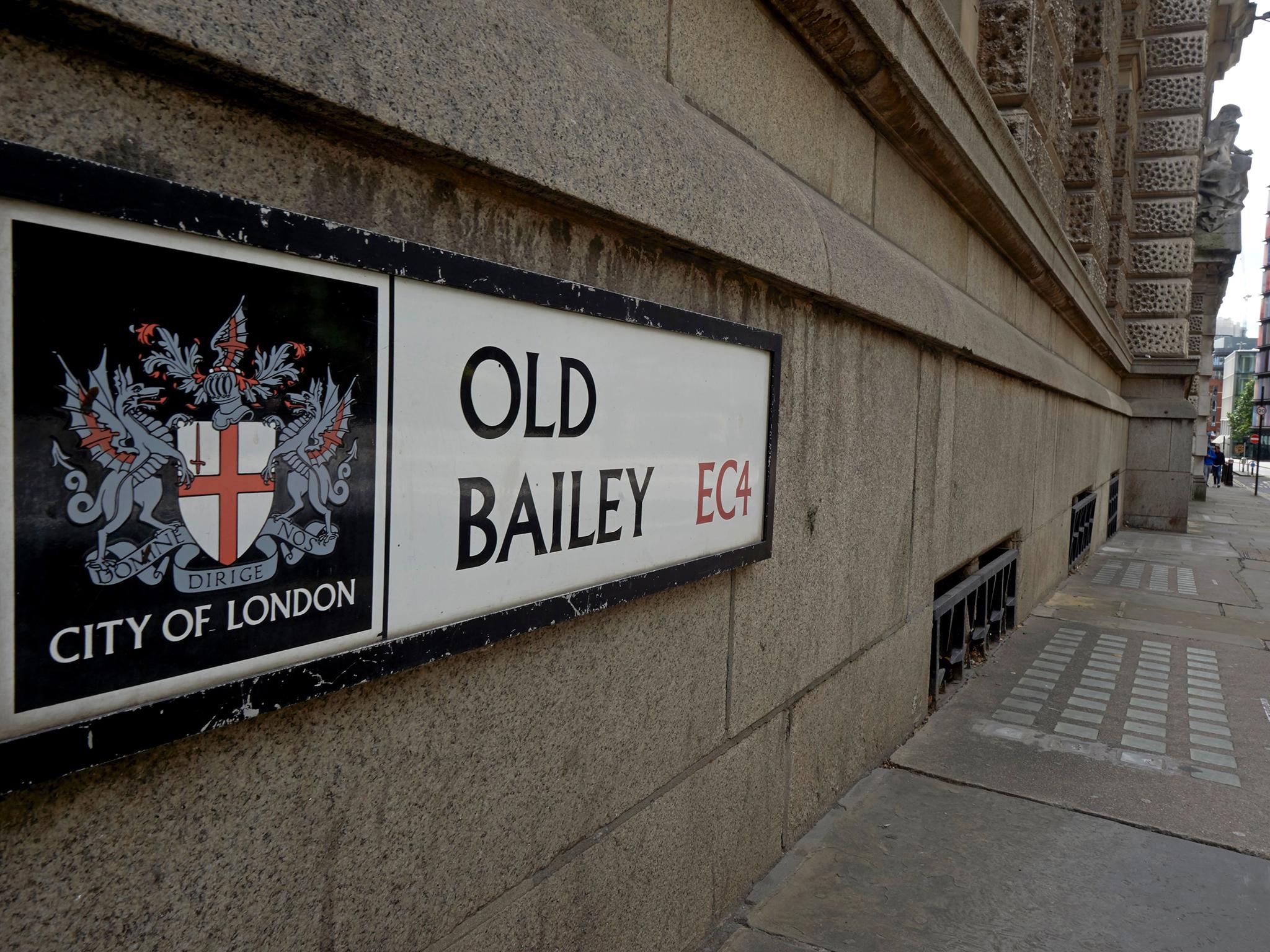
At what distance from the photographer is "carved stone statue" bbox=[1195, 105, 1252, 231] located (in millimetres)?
18625

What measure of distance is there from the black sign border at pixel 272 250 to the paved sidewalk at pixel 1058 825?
1536 millimetres

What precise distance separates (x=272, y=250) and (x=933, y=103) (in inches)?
120

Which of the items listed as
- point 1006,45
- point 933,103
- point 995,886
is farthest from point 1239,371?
point 995,886

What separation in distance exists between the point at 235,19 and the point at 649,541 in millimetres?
1180

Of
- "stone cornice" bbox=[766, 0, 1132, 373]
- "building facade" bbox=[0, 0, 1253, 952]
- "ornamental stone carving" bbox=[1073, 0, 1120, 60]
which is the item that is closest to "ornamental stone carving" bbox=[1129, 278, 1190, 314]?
"ornamental stone carving" bbox=[1073, 0, 1120, 60]

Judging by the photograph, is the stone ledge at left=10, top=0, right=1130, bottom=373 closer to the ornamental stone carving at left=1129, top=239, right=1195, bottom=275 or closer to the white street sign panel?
the white street sign panel

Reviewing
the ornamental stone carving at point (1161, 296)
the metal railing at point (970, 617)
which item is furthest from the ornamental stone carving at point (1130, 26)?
the metal railing at point (970, 617)

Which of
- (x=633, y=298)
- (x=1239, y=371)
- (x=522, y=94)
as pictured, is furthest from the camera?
(x=1239, y=371)

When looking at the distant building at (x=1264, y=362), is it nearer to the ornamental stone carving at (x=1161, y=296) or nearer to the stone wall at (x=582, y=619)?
the ornamental stone carving at (x=1161, y=296)

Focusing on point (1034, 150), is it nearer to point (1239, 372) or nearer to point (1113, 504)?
point (1113, 504)

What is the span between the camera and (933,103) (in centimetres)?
339

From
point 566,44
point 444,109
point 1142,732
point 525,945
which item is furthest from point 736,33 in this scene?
point 1142,732

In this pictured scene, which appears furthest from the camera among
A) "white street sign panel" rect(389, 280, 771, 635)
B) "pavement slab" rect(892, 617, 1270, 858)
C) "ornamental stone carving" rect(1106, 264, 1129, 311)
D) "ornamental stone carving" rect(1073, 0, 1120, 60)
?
"ornamental stone carving" rect(1106, 264, 1129, 311)

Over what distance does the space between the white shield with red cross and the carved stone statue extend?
21903mm
